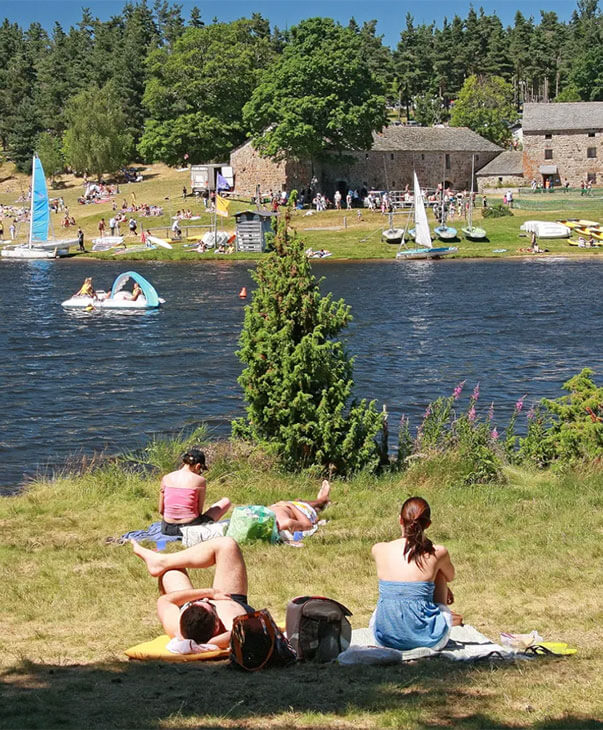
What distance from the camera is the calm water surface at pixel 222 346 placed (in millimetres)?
25000

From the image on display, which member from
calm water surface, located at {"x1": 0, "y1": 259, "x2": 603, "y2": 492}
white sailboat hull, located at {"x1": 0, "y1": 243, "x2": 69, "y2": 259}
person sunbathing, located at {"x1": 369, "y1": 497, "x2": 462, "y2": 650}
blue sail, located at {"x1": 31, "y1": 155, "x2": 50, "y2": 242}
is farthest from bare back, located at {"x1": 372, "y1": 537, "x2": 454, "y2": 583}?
white sailboat hull, located at {"x1": 0, "y1": 243, "x2": 69, "y2": 259}

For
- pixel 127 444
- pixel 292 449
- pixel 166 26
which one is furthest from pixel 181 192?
pixel 292 449

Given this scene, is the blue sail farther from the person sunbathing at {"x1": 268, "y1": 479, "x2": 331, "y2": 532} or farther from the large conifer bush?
the person sunbathing at {"x1": 268, "y1": 479, "x2": 331, "y2": 532}

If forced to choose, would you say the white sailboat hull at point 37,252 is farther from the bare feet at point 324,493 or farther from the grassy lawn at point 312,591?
the bare feet at point 324,493

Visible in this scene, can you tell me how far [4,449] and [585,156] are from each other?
2986 inches

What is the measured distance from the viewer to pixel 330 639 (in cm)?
769

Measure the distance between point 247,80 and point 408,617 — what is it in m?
87.3

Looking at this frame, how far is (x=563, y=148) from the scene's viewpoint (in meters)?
88.5

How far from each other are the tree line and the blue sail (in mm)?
17607

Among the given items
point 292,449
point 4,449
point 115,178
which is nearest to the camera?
point 292,449

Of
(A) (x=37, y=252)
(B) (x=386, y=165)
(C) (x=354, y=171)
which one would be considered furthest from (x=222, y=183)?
(A) (x=37, y=252)

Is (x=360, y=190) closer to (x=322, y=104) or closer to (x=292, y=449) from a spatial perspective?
(x=322, y=104)

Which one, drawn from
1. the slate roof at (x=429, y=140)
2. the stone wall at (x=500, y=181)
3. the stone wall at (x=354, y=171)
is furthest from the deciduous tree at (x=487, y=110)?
the stone wall at (x=500, y=181)

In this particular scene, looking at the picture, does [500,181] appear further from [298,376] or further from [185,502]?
[185,502]
